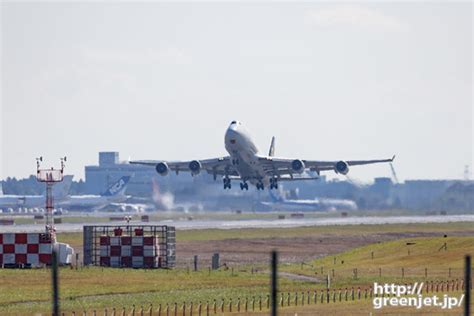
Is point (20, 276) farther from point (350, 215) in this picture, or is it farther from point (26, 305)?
point (350, 215)

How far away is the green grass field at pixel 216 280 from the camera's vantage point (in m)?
55.5

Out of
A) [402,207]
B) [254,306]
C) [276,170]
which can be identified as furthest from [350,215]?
[254,306]

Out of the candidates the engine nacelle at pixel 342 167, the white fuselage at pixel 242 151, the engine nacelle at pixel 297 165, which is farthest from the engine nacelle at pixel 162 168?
the engine nacelle at pixel 342 167

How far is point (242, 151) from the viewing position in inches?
4518

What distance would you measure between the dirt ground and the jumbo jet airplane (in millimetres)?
6992

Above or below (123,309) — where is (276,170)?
above

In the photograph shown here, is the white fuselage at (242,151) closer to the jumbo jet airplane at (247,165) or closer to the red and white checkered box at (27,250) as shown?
the jumbo jet airplane at (247,165)

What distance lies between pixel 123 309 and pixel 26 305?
5.47m

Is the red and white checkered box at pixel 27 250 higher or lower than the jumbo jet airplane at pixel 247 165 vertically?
lower

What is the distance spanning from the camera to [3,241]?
74.8 m

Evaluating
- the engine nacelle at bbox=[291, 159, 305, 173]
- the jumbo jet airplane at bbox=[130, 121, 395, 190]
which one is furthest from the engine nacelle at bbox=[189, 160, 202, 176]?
the engine nacelle at bbox=[291, 159, 305, 173]

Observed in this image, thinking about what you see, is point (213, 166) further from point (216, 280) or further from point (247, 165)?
point (216, 280)

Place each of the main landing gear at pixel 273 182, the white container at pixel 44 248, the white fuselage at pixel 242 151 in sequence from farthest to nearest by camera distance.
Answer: the main landing gear at pixel 273 182 → the white fuselage at pixel 242 151 → the white container at pixel 44 248

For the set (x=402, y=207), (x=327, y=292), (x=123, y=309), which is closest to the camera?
(x=123, y=309)
